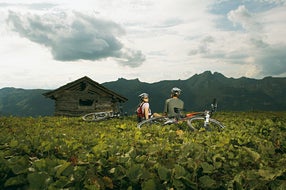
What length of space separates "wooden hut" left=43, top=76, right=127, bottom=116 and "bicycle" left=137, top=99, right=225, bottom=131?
23.1 m

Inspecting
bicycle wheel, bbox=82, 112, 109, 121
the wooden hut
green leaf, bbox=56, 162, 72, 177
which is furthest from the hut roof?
green leaf, bbox=56, 162, 72, 177

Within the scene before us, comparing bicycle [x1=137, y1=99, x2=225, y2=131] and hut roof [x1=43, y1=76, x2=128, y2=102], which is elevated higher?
hut roof [x1=43, y1=76, x2=128, y2=102]

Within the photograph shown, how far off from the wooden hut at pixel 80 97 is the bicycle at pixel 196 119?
75.8ft

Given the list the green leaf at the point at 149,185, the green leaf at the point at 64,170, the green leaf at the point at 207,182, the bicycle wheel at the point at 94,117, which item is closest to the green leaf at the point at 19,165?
the green leaf at the point at 64,170

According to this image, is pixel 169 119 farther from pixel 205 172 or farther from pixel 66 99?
pixel 66 99

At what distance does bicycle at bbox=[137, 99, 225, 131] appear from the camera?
11.5 metres

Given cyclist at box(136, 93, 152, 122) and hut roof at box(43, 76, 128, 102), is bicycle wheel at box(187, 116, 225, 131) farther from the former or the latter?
hut roof at box(43, 76, 128, 102)

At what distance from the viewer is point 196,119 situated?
38.9ft

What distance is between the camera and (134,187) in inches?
118

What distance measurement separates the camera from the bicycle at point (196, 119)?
37.6 ft

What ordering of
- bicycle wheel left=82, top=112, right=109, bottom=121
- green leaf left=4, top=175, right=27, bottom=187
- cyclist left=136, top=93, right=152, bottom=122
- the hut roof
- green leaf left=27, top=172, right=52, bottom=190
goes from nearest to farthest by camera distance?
green leaf left=27, top=172, right=52, bottom=190
green leaf left=4, top=175, right=27, bottom=187
cyclist left=136, top=93, right=152, bottom=122
bicycle wheel left=82, top=112, right=109, bottom=121
the hut roof

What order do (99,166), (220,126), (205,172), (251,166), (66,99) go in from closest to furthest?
(205,172), (99,166), (251,166), (220,126), (66,99)

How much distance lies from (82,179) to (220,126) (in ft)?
30.6

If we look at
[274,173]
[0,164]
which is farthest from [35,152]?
[274,173]
